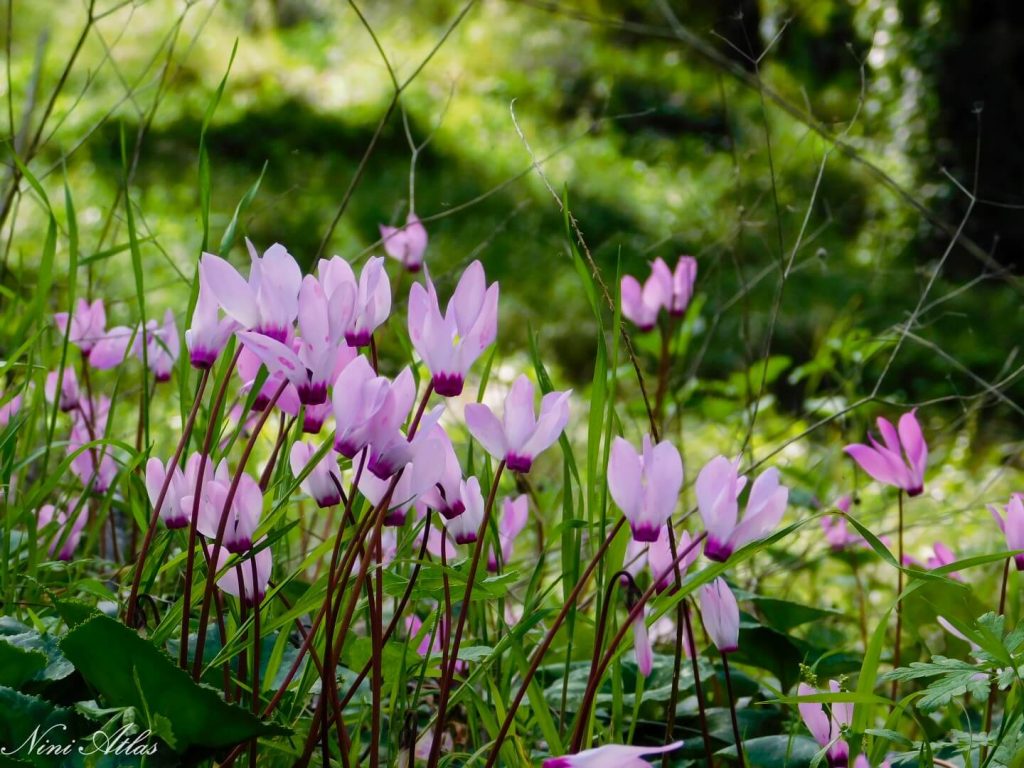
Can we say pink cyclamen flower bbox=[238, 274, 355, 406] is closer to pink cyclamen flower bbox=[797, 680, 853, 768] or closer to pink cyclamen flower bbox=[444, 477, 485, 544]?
pink cyclamen flower bbox=[444, 477, 485, 544]

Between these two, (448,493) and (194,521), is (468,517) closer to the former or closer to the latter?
(448,493)

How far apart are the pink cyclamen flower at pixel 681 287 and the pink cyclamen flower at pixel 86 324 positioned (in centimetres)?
66

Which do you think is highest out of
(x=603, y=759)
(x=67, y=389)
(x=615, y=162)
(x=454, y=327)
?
(x=615, y=162)

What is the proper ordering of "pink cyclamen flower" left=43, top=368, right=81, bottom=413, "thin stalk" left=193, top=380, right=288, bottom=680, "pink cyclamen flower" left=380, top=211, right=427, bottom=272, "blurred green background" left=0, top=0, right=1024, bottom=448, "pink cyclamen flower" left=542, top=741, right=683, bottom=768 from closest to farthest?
"pink cyclamen flower" left=542, top=741, right=683, bottom=768 → "thin stalk" left=193, top=380, right=288, bottom=680 → "pink cyclamen flower" left=43, top=368, right=81, bottom=413 → "pink cyclamen flower" left=380, top=211, right=427, bottom=272 → "blurred green background" left=0, top=0, right=1024, bottom=448

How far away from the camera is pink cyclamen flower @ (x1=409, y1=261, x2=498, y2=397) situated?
651 mm

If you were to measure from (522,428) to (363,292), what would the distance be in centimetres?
12

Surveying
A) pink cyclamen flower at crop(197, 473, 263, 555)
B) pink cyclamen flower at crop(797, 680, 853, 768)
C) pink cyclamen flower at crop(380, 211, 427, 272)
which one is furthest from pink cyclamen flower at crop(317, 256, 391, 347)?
pink cyclamen flower at crop(380, 211, 427, 272)

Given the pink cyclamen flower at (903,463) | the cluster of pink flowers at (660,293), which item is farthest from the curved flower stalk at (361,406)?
the cluster of pink flowers at (660,293)

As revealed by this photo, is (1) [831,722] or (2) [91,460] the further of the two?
(2) [91,460]

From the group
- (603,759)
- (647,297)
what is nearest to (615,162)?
(647,297)

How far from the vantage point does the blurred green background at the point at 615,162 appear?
4.14 meters

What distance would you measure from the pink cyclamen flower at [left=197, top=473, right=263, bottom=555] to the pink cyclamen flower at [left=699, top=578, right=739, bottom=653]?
27 centimetres

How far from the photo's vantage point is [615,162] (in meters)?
6.67

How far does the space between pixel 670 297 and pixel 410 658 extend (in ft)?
2.43
